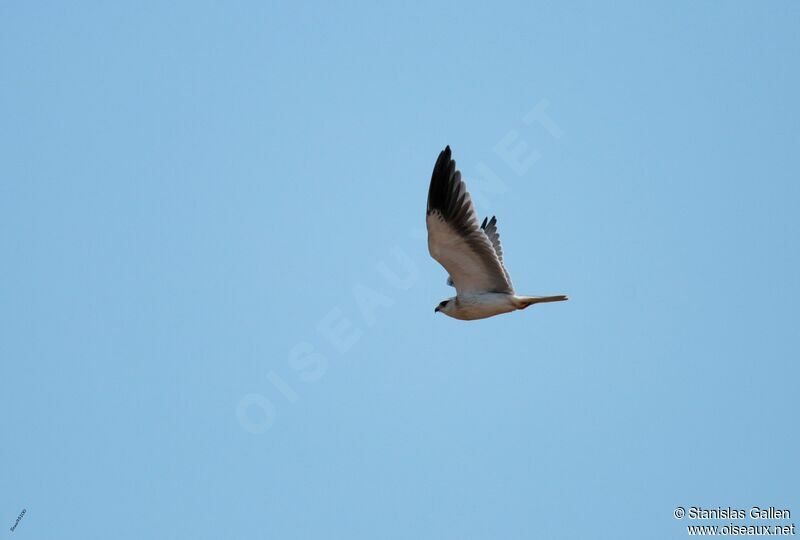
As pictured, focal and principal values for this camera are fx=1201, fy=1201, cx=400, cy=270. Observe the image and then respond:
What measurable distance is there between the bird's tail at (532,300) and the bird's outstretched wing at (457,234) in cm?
32

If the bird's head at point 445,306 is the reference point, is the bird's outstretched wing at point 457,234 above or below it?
above

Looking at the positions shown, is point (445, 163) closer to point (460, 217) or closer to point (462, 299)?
point (460, 217)

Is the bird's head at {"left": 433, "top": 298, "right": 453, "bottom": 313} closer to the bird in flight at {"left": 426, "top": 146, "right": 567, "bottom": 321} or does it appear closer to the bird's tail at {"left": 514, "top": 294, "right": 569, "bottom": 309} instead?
the bird in flight at {"left": 426, "top": 146, "right": 567, "bottom": 321}

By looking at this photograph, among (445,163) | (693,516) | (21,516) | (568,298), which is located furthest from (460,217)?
(21,516)

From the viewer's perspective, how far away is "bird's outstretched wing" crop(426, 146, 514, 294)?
17.2 meters

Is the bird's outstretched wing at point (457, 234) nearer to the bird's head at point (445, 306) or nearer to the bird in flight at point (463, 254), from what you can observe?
the bird in flight at point (463, 254)

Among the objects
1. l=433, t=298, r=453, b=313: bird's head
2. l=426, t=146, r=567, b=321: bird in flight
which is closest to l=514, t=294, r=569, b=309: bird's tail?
l=426, t=146, r=567, b=321: bird in flight

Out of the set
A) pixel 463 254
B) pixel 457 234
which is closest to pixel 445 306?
pixel 463 254

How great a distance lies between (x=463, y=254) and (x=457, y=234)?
1.32 feet

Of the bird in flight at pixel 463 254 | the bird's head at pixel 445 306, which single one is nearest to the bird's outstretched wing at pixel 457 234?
the bird in flight at pixel 463 254

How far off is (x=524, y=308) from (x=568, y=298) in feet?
2.94

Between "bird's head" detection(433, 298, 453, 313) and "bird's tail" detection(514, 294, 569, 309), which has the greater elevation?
"bird's head" detection(433, 298, 453, 313)

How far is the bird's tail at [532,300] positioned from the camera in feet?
55.5

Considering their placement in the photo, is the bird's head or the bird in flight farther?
the bird's head
